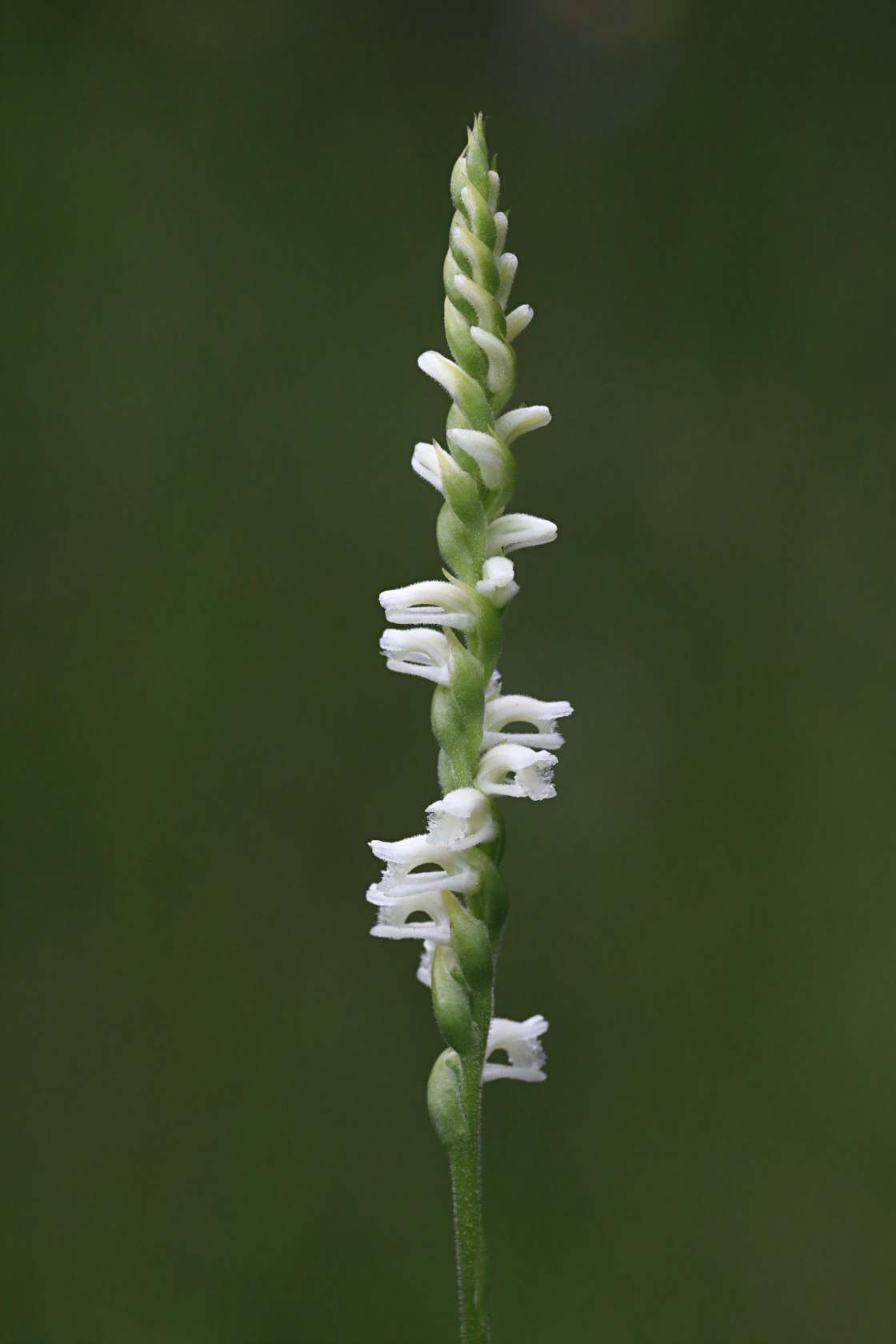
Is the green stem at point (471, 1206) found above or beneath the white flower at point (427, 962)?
beneath

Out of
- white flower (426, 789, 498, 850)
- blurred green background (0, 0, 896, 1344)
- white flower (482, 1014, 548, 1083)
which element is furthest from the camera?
blurred green background (0, 0, 896, 1344)

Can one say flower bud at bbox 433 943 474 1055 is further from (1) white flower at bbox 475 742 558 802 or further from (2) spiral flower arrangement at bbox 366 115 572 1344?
(1) white flower at bbox 475 742 558 802

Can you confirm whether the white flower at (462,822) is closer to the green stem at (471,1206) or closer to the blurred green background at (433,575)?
the green stem at (471,1206)

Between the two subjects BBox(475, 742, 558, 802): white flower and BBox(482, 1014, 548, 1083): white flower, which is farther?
BBox(482, 1014, 548, 1083): white flower

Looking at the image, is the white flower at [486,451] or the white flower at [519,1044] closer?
the white flower at [486,451]

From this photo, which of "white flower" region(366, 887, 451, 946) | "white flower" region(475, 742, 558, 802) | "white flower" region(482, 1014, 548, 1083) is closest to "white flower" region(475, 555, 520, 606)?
"white flower" region(475, 742, 558, 802)

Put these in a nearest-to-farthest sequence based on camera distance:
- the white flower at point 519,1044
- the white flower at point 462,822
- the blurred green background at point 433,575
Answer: the white flower at point 462,822 → the white flower at point 519,1044 → the blurred green background at point 433,575

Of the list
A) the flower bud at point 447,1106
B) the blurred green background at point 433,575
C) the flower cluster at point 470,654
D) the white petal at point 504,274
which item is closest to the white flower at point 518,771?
the flower cluster at point 470,654

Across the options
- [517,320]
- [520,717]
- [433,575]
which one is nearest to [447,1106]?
[520,717]

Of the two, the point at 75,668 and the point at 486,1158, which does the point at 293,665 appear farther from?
the point at 486,1158
